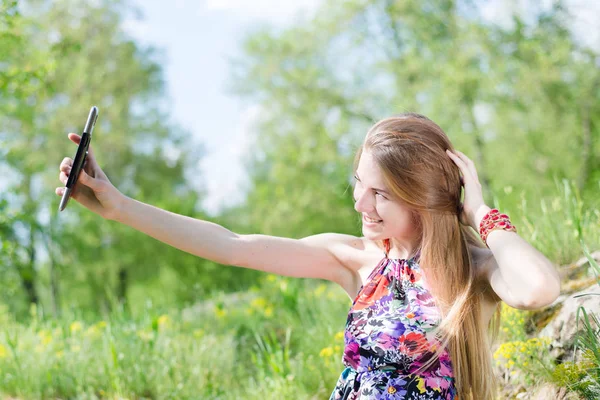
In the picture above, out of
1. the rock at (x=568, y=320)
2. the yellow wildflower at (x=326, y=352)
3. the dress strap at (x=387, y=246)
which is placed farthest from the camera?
the yellow wildflower at (x=326, y=352)

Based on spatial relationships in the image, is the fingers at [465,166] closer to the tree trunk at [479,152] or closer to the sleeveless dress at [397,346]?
the sleeveless dress at [397,346]

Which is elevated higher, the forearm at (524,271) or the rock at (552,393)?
the forearm at (524,271)

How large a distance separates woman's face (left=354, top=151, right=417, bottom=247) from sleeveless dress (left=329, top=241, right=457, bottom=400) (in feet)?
0.45

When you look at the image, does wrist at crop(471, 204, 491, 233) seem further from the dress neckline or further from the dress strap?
the dress strap

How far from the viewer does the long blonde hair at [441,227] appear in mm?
1881

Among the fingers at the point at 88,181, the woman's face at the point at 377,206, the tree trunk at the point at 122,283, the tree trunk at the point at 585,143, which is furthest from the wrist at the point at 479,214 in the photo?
the tree trunk at the point at 122,283

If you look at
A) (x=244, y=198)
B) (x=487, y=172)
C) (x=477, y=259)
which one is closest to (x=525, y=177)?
(x=487, y=172)

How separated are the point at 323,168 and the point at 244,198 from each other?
120 inches

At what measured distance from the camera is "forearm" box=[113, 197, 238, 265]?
1.94m

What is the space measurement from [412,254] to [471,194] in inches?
10.6

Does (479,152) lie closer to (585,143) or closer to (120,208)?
(585,143)

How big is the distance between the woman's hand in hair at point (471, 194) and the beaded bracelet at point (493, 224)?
0.07 ft

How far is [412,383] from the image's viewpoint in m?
1.86

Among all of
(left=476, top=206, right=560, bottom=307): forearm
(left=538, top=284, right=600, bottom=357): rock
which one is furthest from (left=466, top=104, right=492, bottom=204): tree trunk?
(left=476, top=206, right=560, bottom=307): forearm
